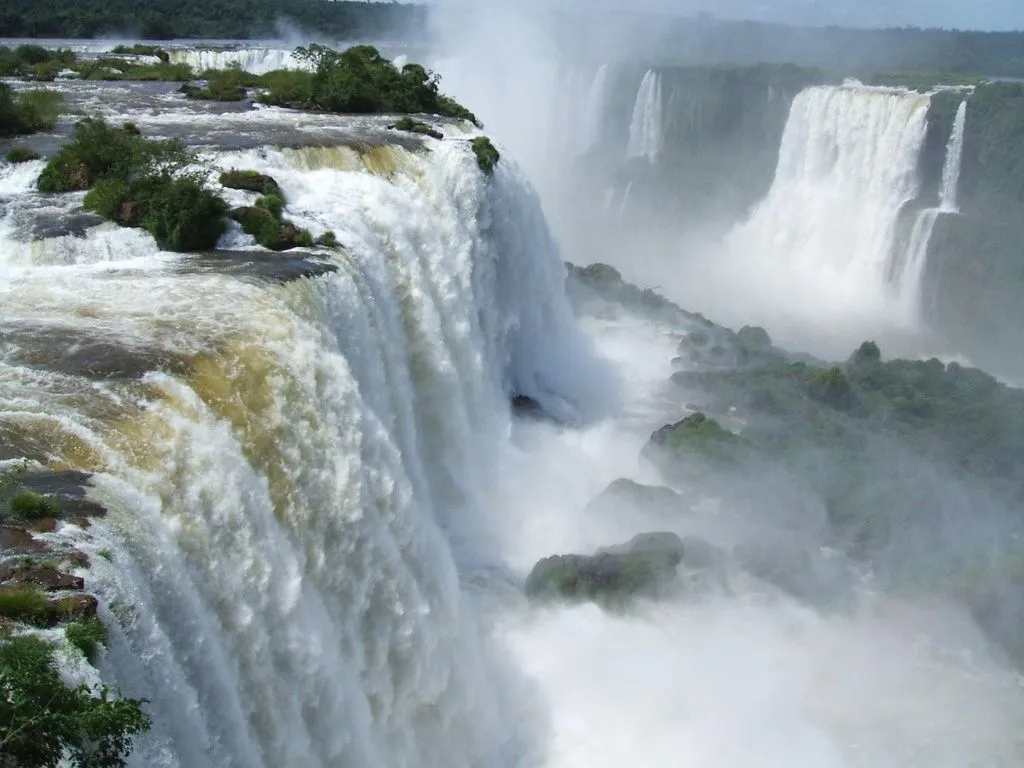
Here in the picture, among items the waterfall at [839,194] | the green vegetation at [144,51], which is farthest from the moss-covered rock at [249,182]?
the green vegetation at [144,51]

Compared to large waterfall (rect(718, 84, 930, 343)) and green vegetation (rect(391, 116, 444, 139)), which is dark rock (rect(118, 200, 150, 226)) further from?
large waterfall (rect(718, 84, 930, 343))

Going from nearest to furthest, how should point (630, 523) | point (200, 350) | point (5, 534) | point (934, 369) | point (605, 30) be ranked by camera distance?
point (5, 534), point (200, 350), point (630, 523), point (934, 369), point (605, 30)

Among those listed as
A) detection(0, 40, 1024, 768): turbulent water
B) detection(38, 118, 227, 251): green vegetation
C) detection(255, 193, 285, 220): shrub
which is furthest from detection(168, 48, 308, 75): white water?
detection(255, 193, 285, 220): shrub

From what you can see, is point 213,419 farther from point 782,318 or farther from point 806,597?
point 782,318

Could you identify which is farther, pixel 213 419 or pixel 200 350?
pixel 200 350

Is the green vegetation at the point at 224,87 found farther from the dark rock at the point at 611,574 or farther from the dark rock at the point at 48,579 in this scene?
the dark rock at the point at 48,579

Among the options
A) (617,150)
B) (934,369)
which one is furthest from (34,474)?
(617,150)

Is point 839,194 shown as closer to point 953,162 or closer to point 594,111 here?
point 953,162

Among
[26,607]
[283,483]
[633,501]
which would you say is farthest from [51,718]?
[633,501]
